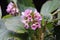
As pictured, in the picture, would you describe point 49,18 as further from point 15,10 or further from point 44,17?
point 15,10

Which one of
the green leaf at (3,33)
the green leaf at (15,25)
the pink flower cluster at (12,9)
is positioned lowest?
the green leaf at (3,33)

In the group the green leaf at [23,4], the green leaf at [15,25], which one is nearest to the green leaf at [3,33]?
the green leaf at [15,25]

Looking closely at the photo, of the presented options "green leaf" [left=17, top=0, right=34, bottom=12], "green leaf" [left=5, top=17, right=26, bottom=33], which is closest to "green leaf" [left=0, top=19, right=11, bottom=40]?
"green leaf" [left=5, top=17, right=26, bottom=33]

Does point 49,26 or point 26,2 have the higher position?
point 26,2

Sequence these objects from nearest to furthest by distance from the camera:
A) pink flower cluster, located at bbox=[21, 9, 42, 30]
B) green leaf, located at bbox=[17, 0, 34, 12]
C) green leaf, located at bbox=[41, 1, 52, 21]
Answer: pink flower cluster, located at bbox=[21, 9, 42, 30] < green leaf, located at bbox=[41, 1, 52, 21] < green leaf, located at bbox=[17, 0, 34, 12]

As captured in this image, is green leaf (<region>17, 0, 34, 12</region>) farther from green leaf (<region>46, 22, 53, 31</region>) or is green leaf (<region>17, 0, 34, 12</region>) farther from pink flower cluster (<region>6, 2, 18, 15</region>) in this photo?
green leaf (<region>46, 22, 53, 31</region>)

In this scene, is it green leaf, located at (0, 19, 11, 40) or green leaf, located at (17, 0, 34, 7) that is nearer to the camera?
green leaf, located at (0, 19, 11, 40)

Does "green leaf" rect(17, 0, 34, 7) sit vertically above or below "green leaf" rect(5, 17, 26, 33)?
above

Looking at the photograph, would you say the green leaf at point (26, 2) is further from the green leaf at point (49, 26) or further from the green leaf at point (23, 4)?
the green leaf at point (49, 26)

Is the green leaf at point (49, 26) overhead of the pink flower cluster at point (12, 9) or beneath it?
beneath

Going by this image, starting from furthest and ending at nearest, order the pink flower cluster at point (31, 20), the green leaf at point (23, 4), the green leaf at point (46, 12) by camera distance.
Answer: the green leaf at point (23, 4) → the green leaf at point (46, 12) → the pink flower cluster at point (31, 20)

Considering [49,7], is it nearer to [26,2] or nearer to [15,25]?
[26,2]

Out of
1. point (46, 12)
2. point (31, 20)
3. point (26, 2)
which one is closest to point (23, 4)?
point (26, 2)
